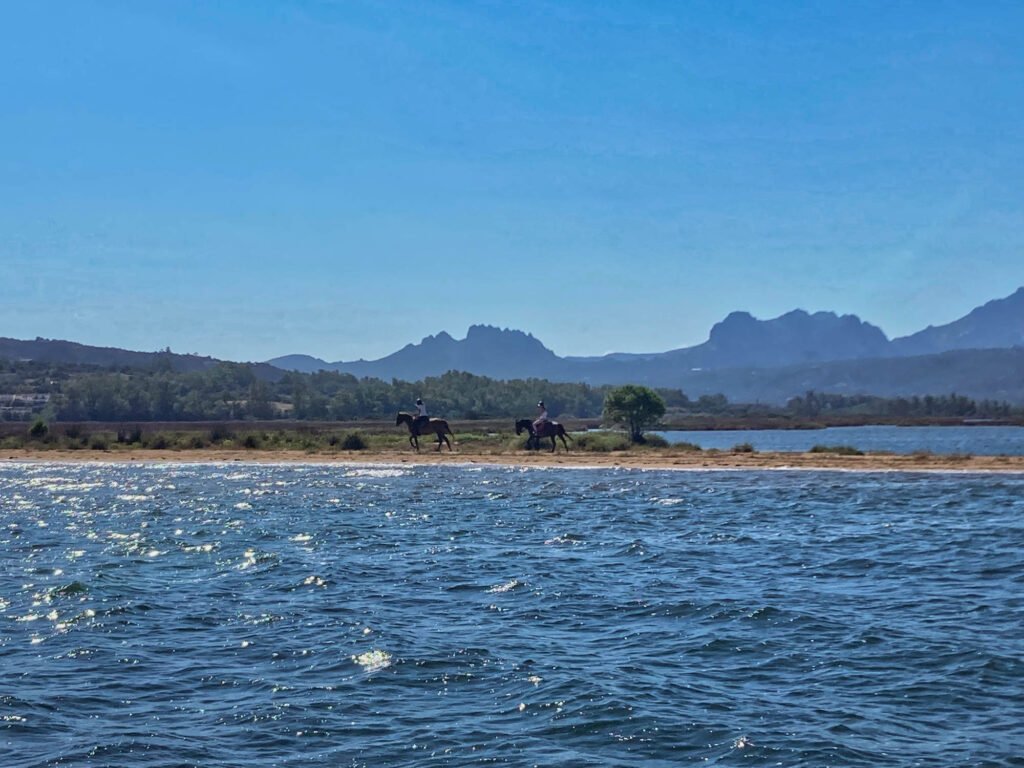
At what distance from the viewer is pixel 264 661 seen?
42.9ft

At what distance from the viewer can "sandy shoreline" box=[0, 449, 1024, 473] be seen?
41.2 m

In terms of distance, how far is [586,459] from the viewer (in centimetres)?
4853

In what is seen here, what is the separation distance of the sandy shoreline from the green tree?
12302 mm

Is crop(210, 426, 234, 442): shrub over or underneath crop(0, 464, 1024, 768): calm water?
over

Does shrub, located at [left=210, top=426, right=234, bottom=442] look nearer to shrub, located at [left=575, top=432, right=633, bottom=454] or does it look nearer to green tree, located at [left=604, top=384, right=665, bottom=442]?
shrub, located at [left=575, top=432, right=633, bottom=454]

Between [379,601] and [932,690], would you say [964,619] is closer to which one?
[932,690]

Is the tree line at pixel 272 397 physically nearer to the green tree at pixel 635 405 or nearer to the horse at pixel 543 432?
the green tree at pixel 635 405

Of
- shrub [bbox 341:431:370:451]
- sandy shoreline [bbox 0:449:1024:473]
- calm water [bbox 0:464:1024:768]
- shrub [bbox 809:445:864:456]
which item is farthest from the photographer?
shrub [bbox 341:431:370:451]

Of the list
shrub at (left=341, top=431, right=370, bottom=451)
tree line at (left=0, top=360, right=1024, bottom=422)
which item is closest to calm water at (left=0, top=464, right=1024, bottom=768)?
shrub at (left=341, top=431, right=370, bottom=451)

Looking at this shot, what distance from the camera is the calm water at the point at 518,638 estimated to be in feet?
33.7

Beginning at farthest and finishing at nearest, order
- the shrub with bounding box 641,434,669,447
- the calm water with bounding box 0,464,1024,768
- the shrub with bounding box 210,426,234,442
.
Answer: the shrub with bounding box 210,426,234,442 → the shrub with bounding box 641,434,669,447 → the calm water with bounding box 0,464,1024,768

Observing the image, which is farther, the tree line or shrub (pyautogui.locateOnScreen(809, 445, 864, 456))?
the tree line

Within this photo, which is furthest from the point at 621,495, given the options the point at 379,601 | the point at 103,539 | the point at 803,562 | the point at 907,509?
the point at 379,601

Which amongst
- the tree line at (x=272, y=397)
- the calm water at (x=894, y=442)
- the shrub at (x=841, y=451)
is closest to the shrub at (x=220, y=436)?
the calm water at (x=894, y=442)
